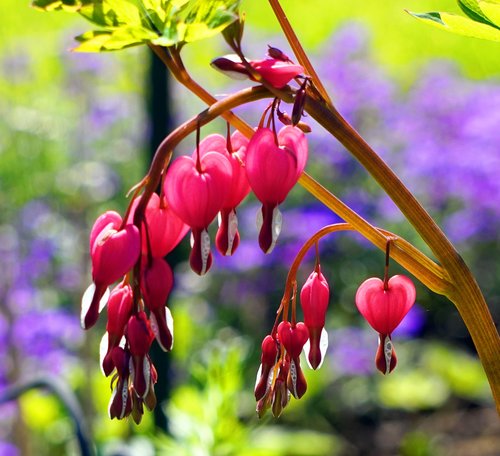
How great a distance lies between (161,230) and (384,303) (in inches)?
7.2

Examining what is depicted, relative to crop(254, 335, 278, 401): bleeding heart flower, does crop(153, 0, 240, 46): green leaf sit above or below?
above

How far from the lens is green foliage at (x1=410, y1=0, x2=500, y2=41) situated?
744mm

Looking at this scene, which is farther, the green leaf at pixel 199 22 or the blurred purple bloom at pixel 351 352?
the blurred purple bloom at pixel 351 352

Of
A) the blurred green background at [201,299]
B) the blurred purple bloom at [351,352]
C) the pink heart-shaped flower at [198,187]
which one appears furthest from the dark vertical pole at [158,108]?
the pink heart-shaped flower at [198,187]

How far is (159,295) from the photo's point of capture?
70cm

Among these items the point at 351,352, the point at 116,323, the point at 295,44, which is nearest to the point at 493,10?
the point at 295,44

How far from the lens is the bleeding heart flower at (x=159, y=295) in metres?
0.70

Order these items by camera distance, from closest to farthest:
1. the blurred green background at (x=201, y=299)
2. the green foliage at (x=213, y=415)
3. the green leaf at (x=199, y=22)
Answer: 1. the green leaf at (x=199, y=22)
2. the green foliage at (x=213, y=415)
3. the blurred green background at (x=201, y=299)

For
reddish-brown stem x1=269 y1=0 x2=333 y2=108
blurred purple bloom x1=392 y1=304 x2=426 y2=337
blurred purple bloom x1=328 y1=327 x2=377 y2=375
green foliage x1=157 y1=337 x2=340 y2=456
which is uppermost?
reddish-brown stem x1=269 y1=0 x2=333 y2=108

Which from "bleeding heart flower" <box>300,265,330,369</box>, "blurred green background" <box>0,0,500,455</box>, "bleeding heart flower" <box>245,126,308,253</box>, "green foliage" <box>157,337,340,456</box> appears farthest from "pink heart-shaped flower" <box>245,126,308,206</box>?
"blurred green background" <box>0,0,500,455</box>

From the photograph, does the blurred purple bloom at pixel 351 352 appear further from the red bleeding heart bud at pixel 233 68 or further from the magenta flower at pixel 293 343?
the red bleeding heart bud at pixel 233 68

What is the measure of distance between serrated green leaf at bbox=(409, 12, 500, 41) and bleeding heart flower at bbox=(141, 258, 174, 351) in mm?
259

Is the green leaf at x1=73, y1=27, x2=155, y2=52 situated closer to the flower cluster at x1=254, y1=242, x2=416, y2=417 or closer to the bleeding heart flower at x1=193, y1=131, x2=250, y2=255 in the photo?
the bleeding heart flower at x1=193, y1=131, x2=250, y2=255

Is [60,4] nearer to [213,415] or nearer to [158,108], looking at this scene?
[213,415]
